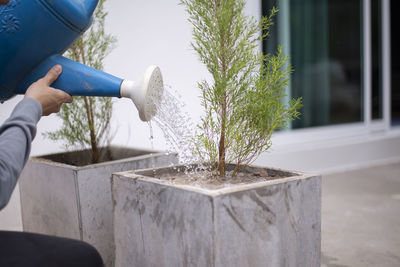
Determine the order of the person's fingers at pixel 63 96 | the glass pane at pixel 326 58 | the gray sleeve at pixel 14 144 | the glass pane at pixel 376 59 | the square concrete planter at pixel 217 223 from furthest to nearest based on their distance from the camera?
the glass pane at pixel 376 59 < the glass pane at pixel 326 58 < the person's fingers at pixel 63 96 < the square concrete planter at pixel 217 223 < the gray sleeve at pixel 14 144

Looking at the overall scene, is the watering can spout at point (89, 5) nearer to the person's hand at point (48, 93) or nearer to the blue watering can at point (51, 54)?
the blue watering can at point (51, 54)

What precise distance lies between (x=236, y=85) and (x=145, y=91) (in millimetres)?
271

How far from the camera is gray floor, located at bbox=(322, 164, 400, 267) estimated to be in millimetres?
1932

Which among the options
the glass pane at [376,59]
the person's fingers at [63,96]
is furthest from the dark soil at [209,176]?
the glass pane at [376,59]

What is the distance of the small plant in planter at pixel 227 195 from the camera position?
1.06m

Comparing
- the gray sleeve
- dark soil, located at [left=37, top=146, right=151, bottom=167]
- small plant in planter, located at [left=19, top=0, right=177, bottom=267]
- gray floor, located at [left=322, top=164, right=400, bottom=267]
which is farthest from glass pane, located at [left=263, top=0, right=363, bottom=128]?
the gray sleeve

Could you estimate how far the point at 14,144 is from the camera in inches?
36.0

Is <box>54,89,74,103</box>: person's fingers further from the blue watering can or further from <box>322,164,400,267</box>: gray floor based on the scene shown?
<box>322,164,400,267</box>: gray floor

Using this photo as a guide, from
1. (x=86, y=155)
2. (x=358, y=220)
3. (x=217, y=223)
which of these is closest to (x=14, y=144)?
(x=217, y=223)

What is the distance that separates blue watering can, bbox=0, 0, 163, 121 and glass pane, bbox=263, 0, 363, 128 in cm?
250

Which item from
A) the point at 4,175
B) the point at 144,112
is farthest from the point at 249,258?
the point at 4,175

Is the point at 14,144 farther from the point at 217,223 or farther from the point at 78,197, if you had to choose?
the point at 78,197

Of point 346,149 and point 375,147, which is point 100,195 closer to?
point 346,149

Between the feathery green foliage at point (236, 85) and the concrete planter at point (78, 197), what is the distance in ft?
1.30
